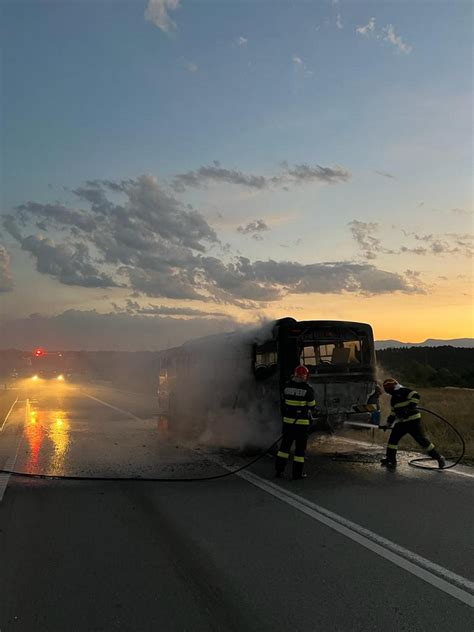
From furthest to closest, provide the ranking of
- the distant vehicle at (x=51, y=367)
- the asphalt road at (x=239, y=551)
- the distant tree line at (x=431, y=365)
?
the distant vehicle at (x=51, y=367)
the distant tree line at (x=431, y=365)
the asphalt road at (x=239, y=551)

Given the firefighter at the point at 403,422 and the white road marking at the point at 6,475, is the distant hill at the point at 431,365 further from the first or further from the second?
the white road marking at the point at 6,475

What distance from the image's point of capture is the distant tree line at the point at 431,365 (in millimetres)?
44500

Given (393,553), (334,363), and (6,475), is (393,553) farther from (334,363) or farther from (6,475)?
(6,475)

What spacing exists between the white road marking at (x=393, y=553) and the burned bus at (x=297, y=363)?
328cm

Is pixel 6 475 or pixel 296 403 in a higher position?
pixel 296 403

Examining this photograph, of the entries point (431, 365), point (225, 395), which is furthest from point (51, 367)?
point (225, 395)

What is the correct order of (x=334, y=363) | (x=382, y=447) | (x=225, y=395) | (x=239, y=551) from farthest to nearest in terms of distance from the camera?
(x=225, y=395) < (x=382, y=447) < (x=334, y=363) < (x=239, y=551)

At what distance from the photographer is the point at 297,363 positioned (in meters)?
9.99

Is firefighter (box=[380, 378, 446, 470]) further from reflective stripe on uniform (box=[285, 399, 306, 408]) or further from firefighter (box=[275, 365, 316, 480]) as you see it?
reflective stripe on uniform (box=[285, 399, 306, 408])

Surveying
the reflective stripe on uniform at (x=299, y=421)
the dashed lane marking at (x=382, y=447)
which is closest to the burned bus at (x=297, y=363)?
the reflective stripe on uniform at (x=299, y=421)

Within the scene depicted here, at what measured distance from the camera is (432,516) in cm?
599

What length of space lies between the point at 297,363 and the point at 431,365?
60.7 meters

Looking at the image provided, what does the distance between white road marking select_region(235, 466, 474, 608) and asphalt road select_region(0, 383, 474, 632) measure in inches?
0.7

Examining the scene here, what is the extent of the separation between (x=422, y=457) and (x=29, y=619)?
7.91 meters
